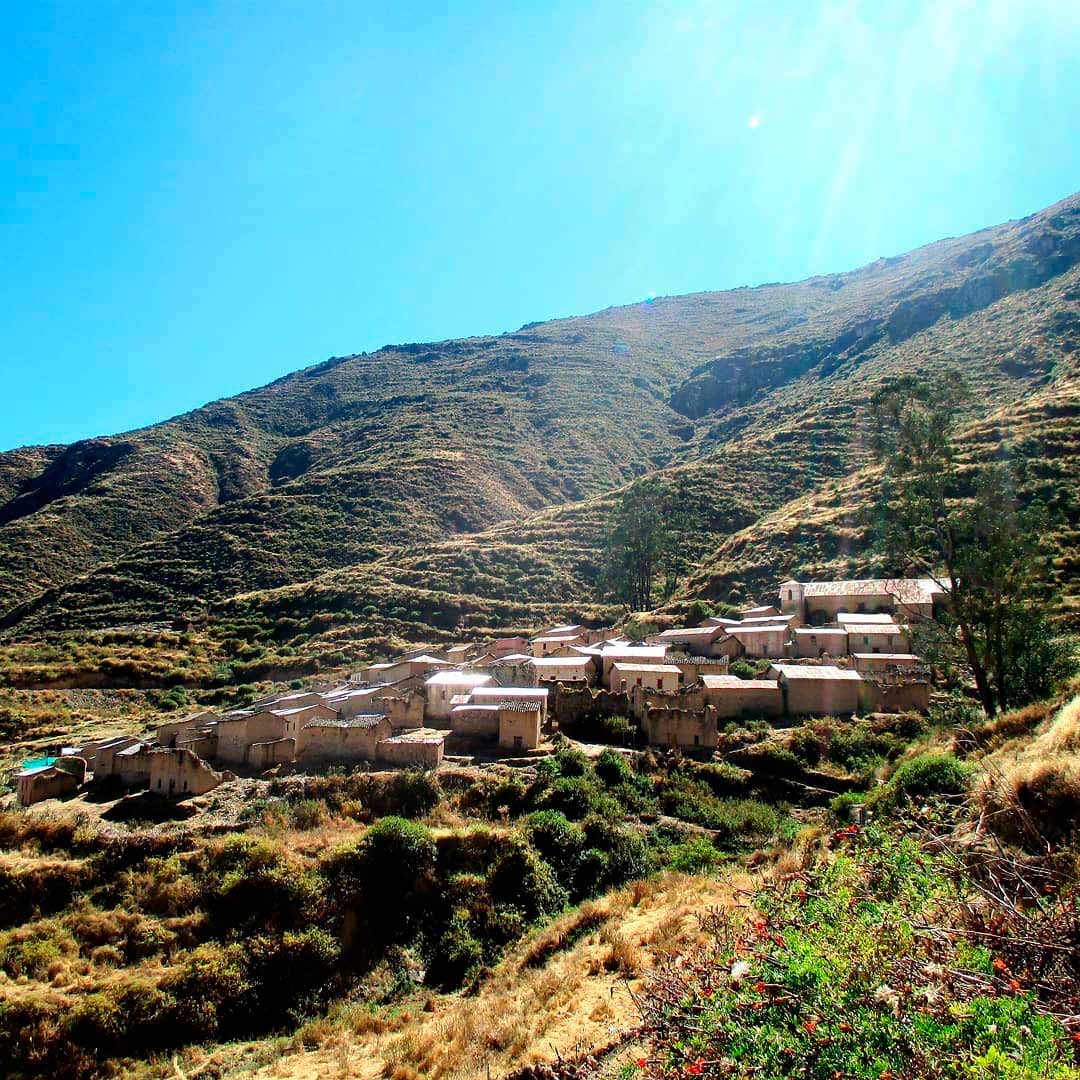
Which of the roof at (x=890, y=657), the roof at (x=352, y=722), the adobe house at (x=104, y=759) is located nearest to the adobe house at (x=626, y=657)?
the roof at (x=890, y=657)

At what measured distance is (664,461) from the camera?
89.2 m

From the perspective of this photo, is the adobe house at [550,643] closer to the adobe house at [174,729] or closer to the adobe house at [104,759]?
the adobe house at [174,729]

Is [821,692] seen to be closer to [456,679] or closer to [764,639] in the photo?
[764,639]

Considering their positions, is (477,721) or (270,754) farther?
(477,721)

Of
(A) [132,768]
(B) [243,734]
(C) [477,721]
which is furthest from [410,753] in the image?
(A) [132,768]

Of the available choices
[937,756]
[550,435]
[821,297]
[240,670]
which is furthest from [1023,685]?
[821,297]

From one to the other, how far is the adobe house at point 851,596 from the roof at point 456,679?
624 inches

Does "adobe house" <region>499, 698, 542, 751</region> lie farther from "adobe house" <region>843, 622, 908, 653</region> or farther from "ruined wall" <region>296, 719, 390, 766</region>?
"adobe house" <region>843, 622, 908, 653</region>

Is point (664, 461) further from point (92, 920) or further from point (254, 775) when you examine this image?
point (92, 920)

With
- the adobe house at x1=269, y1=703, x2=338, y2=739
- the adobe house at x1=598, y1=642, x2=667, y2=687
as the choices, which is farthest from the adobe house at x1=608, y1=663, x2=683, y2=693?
the adobe house at x1=269, y1=703, x2=338, y2=739

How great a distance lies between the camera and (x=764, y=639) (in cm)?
2961

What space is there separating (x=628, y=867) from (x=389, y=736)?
28.0ft

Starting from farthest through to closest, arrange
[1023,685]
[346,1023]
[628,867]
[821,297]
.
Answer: [821,297] < [1023,685] < [628,867] < [346,1023]

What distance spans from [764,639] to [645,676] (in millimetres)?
7612
